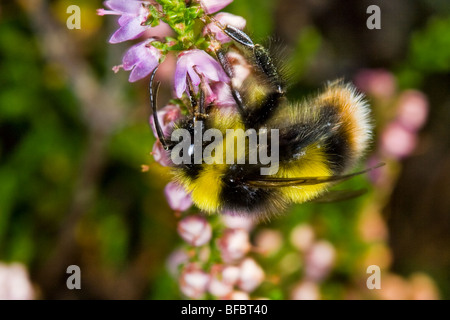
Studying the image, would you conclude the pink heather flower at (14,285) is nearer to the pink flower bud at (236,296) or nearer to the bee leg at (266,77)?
the pink flower bud at (236,296)

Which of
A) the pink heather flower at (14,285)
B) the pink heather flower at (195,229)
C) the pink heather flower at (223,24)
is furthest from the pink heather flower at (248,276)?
the pink heather flower at (14,285)

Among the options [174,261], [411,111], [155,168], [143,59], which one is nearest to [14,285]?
[174,261]

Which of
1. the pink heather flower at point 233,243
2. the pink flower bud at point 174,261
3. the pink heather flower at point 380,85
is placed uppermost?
the pink heather flower at point 380,85

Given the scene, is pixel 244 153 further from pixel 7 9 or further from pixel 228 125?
pixel 7 9

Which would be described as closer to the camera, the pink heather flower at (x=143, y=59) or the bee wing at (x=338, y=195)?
the pink heather flower at (x=143, y=59)

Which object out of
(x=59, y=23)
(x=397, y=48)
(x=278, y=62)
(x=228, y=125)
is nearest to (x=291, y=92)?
(x=397, y=48)

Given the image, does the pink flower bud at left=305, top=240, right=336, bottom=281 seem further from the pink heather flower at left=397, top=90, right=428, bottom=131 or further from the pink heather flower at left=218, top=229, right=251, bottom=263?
the pink heather flower at left=218, top=229, right=251, bottom=263

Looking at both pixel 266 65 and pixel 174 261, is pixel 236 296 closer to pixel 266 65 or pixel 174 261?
pixel 174 261
